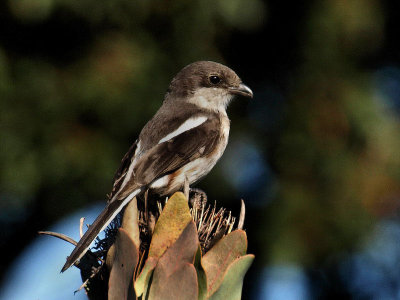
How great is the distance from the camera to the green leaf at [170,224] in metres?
2.53

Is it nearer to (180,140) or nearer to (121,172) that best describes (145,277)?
(121,172)

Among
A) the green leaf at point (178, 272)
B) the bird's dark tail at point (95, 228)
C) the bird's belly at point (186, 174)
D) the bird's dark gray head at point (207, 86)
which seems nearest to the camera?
the green leaf at point (178, 272)

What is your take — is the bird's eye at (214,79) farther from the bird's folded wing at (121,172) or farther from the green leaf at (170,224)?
the green leaf at (170,224)

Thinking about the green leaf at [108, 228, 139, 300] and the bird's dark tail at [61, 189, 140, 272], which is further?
the bird's dark tail at [61, 189, 140, 272]

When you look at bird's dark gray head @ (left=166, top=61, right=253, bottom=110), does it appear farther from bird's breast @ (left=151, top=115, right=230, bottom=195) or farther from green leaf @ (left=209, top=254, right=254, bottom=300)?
green leaf @ (left=209, top=254, right=254, bottom=300)

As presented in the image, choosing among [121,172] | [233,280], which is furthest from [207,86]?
[233,280]

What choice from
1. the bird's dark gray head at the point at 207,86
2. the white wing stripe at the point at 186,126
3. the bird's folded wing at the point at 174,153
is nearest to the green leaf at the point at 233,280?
the bird's folded wing at the point at 174,153

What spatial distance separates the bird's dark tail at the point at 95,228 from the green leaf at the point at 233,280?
2.01 ft

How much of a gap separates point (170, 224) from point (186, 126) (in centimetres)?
176

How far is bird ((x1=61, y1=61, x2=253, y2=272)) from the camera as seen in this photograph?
3.61 metres

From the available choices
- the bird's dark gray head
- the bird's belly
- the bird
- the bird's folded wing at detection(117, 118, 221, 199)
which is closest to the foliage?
the bird

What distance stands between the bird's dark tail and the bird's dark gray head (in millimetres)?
1504

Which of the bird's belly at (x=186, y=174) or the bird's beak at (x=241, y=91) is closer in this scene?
the bird's belly at (x=186, y=174)

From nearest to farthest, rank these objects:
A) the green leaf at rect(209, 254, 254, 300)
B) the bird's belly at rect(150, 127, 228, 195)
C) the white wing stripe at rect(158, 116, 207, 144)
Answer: the green leaf at rect(209, 254, 254, 300), the bird's belly at rect(150, 127, 228, 195), the white wing stripe at rect(158, 116, 207, 144)
